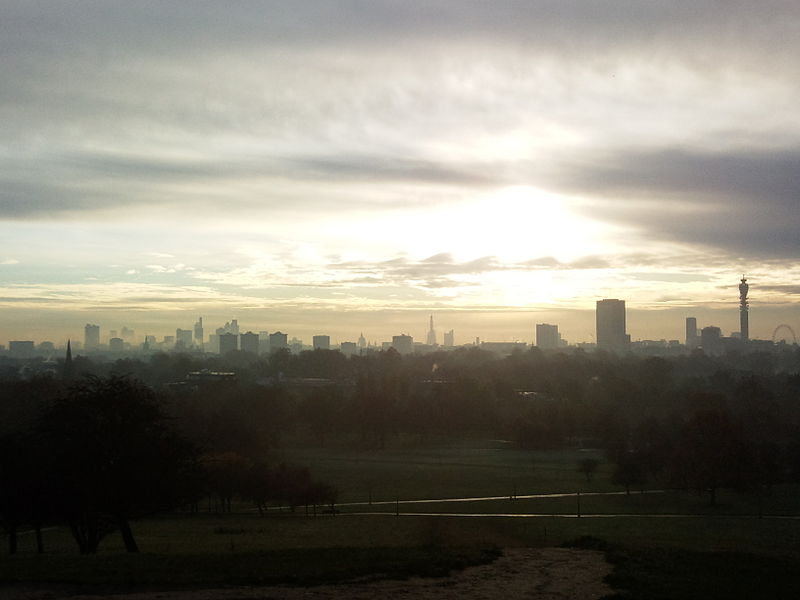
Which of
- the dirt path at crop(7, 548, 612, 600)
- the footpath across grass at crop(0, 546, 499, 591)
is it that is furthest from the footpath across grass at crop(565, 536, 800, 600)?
the footpath across grass at crop(0, 546, 499, 591)

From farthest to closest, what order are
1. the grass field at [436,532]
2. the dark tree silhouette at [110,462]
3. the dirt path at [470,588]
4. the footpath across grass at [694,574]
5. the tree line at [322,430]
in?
the tree line at [322,430] → the dark tree silhouette at [110,462] → the grass field at [436,532] → the footpath across grass at [694,574] → the dirt path at [470,588]

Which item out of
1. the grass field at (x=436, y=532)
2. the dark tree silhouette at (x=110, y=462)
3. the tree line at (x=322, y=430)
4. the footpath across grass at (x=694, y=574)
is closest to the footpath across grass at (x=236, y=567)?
the grass field at (x=436, y=532)

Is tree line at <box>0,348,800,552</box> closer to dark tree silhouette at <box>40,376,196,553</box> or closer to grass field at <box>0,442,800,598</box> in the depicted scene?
dark tree silhouette at <box>40,376,196,553</box>

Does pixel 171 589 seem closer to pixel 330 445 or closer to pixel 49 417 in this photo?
pixel 49 417

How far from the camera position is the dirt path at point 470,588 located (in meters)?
14.1

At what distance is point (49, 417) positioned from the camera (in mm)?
26656

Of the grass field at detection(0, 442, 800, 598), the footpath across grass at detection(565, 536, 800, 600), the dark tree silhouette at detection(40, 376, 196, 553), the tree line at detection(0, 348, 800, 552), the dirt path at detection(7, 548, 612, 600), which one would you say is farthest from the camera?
the tree line at detection(0, 348, 800, 552)

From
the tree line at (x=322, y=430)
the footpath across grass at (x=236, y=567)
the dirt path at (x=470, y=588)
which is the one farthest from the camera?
the tree line at (x=322, y=430)

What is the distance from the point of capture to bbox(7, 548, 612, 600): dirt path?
14.1 meters

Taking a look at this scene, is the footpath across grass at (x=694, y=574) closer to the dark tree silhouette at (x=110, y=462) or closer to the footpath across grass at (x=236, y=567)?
the footpath across grass at (x=236, y=567)

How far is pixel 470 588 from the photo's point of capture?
15242 millimetres

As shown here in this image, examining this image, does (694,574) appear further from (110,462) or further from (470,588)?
(110,462)

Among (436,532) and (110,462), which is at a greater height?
(110,462)

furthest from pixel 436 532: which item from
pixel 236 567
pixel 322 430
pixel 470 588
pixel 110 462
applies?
pixel 322 430
